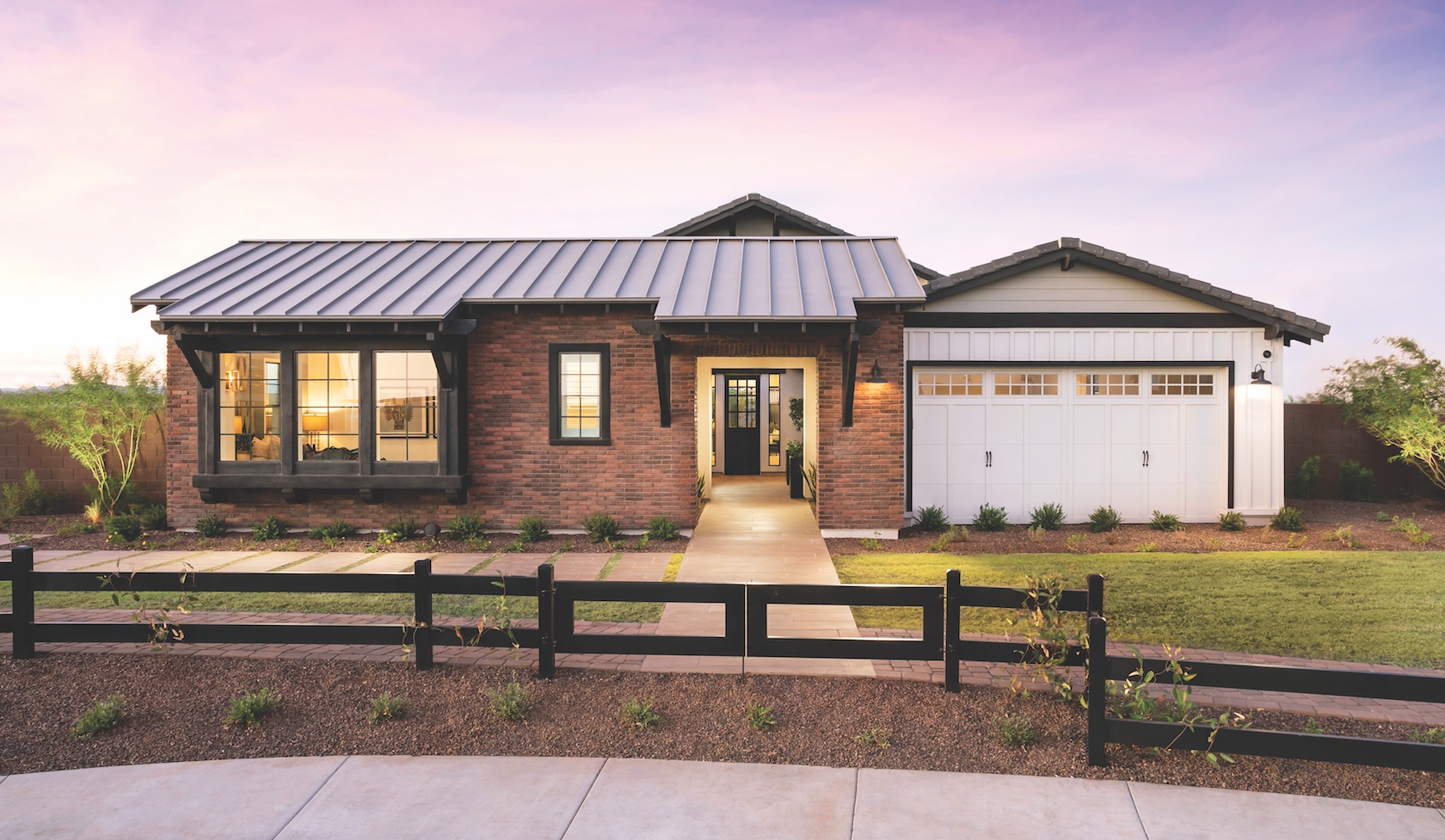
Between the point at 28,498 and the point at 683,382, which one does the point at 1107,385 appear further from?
the point at 28,498

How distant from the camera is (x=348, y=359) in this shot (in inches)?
418

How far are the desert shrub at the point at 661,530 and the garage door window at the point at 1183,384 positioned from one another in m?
8.58

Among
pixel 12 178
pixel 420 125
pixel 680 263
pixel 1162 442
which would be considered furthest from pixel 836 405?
pixel 12 178

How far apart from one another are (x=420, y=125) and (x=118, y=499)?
995 cm

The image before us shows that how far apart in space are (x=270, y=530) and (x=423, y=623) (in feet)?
24.2

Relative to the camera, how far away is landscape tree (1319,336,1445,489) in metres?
12.3

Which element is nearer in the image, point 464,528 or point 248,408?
point 464,528

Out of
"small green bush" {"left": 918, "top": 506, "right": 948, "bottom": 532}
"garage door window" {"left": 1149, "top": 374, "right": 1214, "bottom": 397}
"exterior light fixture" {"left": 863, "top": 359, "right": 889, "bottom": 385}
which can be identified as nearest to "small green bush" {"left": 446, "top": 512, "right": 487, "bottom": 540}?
"exterior light fixture" {"left": 863, "top": 359, "right": 889, "bottom": 385}

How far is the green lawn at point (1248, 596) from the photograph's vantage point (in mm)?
5930

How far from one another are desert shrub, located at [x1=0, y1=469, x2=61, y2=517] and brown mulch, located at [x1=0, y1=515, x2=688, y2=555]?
1900mm

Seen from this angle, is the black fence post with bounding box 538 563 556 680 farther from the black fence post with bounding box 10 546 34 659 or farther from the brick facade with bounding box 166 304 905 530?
the brick facade with bounding box 166 304 905 530

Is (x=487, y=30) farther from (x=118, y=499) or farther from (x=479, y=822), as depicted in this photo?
(x=479, y=822)

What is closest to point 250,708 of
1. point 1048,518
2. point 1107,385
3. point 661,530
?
point 661,530

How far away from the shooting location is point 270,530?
34.5ft
